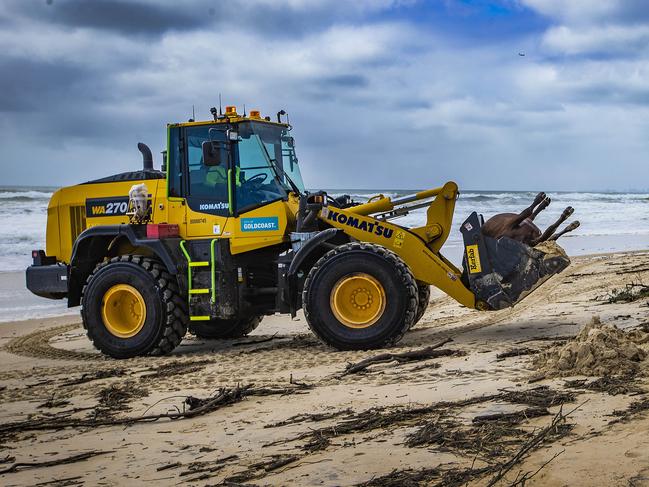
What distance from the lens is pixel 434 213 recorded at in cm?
941

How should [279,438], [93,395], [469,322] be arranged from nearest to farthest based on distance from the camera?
[279,438], [93,395], [469,322]

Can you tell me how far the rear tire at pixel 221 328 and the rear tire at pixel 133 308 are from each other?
1300 millimetres

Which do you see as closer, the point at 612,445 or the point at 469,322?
the point at 612,445

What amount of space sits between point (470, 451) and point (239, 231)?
5.46 meters

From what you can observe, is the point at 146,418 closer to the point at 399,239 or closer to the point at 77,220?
the point at 399,239

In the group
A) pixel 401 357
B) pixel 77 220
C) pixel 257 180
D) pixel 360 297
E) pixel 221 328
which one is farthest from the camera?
pixel 221 328

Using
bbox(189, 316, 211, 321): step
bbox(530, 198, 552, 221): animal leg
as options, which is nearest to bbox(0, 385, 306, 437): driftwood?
bbox(189, 316, 211, 321): step

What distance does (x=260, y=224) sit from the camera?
31.8 ft

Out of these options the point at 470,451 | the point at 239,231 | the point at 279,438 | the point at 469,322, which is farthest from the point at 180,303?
the point at 470,451

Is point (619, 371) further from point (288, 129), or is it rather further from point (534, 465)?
point (288, 129)

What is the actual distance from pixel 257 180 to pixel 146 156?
6.35 feet

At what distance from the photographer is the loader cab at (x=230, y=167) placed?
9.73 meters

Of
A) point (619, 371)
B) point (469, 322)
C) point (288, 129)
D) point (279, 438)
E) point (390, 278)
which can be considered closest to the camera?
point (279, 438)

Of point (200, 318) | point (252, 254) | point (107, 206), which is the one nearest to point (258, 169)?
point (252, 254)
